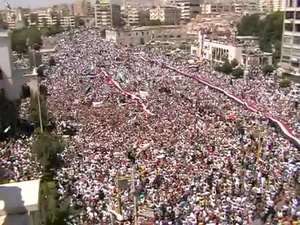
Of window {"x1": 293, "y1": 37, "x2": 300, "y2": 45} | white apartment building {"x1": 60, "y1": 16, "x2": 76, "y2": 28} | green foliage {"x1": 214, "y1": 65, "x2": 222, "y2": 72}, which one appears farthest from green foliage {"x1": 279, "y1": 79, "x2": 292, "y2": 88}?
white apartment building {"x1": 60, "y1": 16, "x2": 76, "y2": 28}

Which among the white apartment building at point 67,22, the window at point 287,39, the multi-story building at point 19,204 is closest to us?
the multi-story building at point 19,204

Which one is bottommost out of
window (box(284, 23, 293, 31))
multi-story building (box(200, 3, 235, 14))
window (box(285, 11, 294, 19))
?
multi-story building (box(200, 3, 235, 14))

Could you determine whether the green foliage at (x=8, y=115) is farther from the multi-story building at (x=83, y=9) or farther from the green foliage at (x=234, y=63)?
the multi-story building at (x=83, y=9)

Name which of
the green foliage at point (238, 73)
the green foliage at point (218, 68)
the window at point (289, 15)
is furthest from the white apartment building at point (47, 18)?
the window at point (289, 15)

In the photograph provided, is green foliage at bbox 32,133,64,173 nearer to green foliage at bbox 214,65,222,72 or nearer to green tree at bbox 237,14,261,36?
green foliage at bbox 214,65,222,72

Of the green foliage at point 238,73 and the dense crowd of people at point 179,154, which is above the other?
the dense crowd of people at point 179,154
